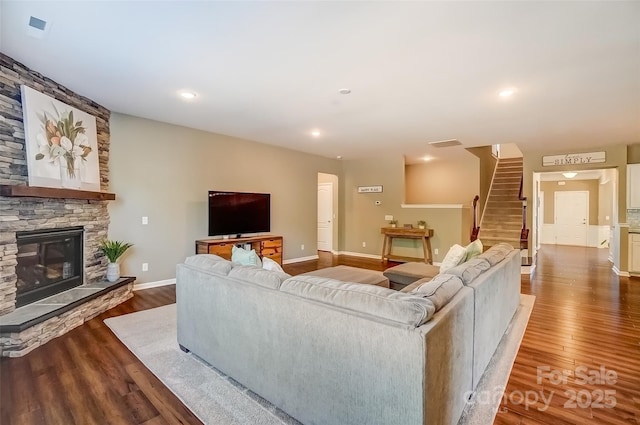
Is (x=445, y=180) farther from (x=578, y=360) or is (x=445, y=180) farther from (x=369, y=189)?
(x=578, y=360)

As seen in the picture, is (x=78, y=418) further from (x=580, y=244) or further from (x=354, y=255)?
(x=580, y=244)

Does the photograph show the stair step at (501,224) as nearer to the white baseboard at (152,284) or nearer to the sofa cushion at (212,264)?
the white baseboard at (152,284)

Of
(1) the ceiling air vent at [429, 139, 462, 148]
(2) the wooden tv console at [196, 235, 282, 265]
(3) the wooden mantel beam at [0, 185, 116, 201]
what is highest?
(1) the ceiling air vent at [429, 139, 462, 148]

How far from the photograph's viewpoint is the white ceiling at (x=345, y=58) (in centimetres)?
201

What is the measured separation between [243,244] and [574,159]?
6.83 meters

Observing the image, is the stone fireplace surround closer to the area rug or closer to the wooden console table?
the area rug

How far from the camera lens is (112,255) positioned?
3957mm

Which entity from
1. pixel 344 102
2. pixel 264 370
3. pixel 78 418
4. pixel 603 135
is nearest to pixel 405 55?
pixel 344 102

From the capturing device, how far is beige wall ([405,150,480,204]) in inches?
310

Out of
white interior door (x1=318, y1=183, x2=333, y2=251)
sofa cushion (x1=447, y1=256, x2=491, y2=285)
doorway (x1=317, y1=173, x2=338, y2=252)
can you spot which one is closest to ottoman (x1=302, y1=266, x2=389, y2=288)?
sofa cushion (x1=447, y1=256, x2=491, y2=285)

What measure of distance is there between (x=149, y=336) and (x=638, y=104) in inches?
235

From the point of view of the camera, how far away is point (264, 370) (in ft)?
6.15

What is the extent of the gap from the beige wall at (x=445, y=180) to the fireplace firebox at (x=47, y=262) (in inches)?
296

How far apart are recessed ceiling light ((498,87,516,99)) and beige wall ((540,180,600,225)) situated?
9.06 meters
